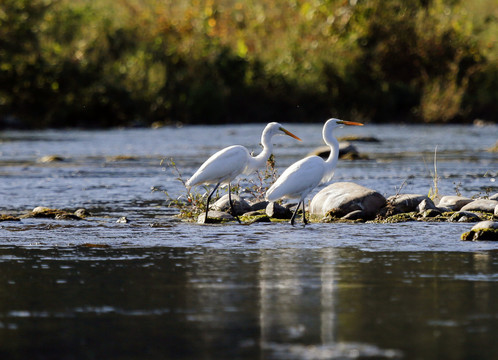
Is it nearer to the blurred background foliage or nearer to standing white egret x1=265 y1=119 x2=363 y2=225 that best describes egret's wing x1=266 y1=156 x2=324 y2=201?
standing white egret x1=265 y1=119 x2=363 y2=225

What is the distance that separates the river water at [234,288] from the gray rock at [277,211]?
735 mm

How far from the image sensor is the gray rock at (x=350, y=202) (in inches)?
534

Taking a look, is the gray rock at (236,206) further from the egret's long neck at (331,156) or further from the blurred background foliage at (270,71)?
the blurred background foliage at (270,71)

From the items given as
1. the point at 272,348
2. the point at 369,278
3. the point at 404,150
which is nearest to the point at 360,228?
the point at 369,278

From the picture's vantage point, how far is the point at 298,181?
13.2 meters

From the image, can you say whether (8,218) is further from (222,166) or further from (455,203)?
(455,203)

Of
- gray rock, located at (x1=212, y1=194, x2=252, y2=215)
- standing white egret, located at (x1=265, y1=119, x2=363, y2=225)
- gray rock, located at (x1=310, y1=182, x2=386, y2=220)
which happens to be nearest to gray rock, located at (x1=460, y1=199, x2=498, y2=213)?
gray rock, located at (x1=310, y1=182, x2=386, y2=220)

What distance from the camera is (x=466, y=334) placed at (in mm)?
6598

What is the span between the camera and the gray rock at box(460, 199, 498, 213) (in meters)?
13.6

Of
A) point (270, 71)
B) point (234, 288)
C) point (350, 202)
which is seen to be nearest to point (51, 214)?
point (350, 202)

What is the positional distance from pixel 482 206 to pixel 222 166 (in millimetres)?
3499

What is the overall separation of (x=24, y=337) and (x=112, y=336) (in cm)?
56

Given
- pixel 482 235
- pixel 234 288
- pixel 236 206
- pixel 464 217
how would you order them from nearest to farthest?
pixel 234 288
pixel 482 235
pixel 464 217
pixel 236 206

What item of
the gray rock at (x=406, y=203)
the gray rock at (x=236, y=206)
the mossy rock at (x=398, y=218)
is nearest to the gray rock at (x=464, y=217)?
the mossy rock at (x=398, y=218)
